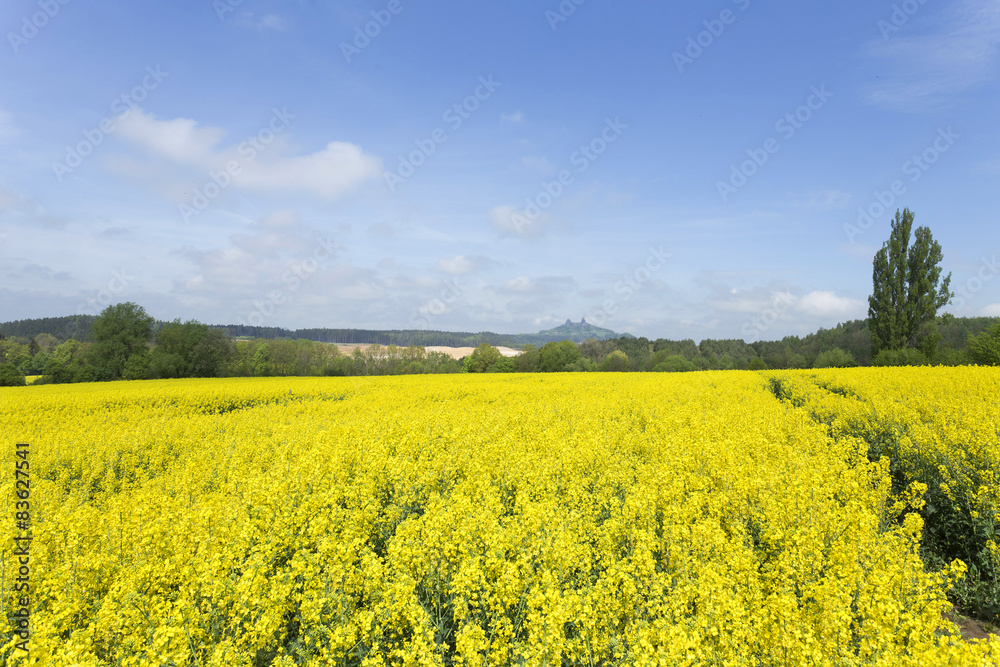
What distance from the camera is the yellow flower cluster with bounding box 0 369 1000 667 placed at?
3137 mm

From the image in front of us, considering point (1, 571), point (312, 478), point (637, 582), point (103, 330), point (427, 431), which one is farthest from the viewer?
point (103, 330)

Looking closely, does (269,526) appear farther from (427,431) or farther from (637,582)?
(427,431)

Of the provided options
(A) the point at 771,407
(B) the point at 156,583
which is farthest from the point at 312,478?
(A) the point at 771,407

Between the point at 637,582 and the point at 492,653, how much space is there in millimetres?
1503

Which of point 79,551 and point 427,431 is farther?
point 427,431

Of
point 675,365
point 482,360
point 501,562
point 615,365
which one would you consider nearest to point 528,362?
point 482,360

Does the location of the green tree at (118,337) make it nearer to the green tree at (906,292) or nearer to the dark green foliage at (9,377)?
the dark green foliage at (9,377)

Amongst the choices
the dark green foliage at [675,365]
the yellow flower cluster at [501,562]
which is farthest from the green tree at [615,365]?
the yellow flower cluster at [501,562]

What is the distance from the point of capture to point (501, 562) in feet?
12.9

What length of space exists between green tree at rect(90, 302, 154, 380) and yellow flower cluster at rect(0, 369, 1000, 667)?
51.7 metres

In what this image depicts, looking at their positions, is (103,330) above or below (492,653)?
above

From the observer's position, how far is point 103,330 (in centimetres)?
4969

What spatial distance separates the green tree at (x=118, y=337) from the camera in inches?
1863

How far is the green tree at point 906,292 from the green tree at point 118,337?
8103 centimetres
